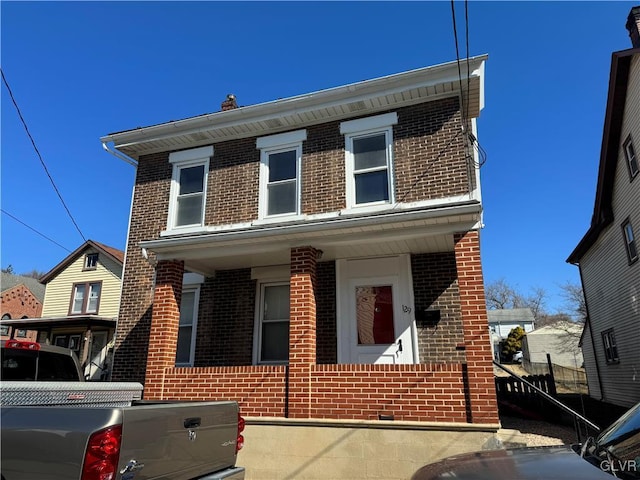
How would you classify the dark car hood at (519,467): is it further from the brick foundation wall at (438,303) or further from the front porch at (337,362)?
the brick foundation wall at (438,303)

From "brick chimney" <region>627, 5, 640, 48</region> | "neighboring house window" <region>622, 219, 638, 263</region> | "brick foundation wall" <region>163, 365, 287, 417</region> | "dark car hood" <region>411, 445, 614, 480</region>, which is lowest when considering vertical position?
"dark car hood" <region>411, 445, 614, 480</region>

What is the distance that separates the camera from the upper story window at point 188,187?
9.45 metres

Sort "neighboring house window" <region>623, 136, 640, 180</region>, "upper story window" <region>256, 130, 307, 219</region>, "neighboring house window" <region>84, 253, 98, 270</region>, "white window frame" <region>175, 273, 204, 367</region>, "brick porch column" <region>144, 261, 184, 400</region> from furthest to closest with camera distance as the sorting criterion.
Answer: "neighboring house window" <region>84, 253, 98, 270</region>
"neighboring house window" <region>623, 136, 640, 180</region>
"white window frame" <region>175, 273, 204, 367</region>
"upper story window" <region>256, 130, 307, 219</region>
"brick porch column" <region>144, 261, 184, 400</region>

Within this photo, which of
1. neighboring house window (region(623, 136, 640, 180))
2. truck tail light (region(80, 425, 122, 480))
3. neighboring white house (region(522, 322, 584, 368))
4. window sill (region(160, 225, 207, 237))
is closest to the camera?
truck tail light (region(80, 425, 122, 480))

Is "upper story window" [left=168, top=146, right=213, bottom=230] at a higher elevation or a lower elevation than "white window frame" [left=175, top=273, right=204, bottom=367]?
higher

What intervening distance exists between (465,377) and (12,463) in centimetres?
532

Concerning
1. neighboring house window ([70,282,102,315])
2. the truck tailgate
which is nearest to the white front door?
the truck tailgate

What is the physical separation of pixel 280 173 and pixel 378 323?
3626 millimetres

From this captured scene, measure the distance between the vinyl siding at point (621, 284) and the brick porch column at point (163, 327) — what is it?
12.0 metres

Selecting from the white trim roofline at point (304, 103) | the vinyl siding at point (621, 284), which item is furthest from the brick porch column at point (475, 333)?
the vinyl siding at point (621, 284)

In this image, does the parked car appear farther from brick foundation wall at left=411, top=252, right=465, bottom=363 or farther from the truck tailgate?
brick foundation wall at left=411, top=252, right=465, bottom=363

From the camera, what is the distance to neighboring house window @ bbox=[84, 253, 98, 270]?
75.0 ft

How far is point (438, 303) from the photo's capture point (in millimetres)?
8016

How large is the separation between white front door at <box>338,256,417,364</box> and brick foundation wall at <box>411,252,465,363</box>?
0.59 ft
